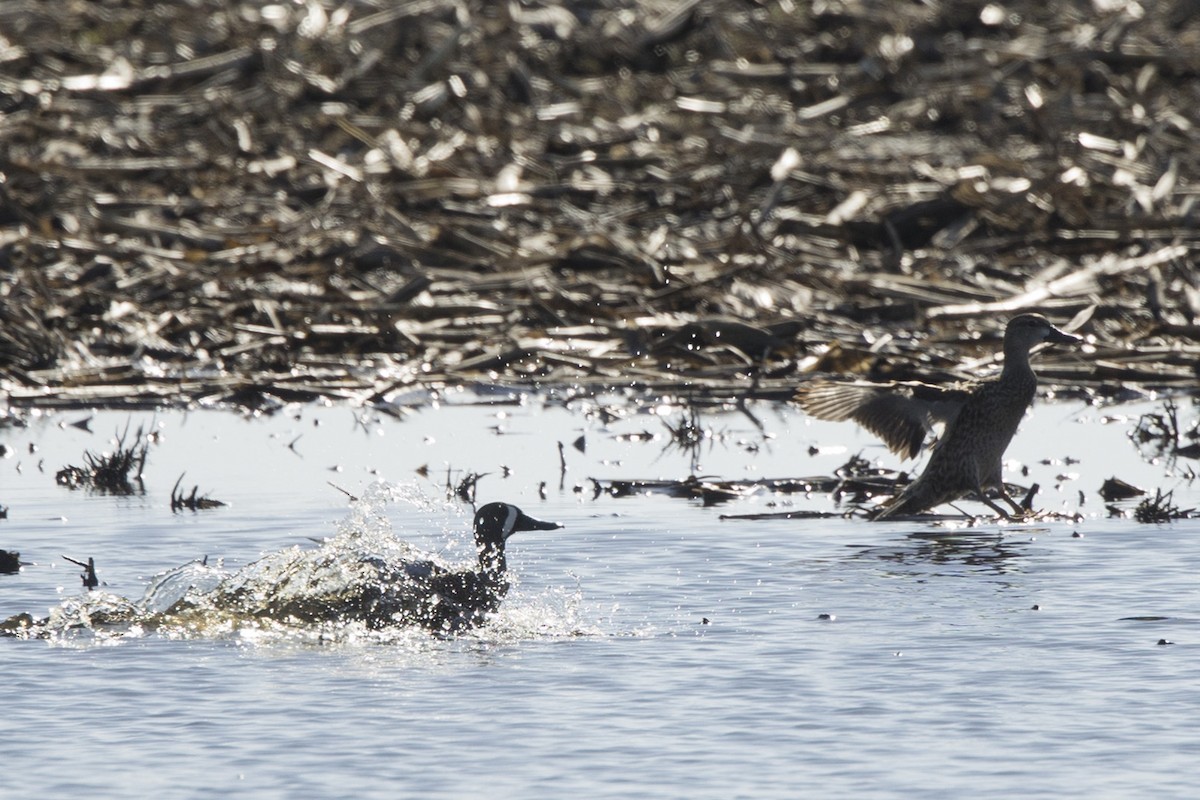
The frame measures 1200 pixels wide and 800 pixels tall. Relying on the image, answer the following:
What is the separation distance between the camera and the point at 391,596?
8.26 m

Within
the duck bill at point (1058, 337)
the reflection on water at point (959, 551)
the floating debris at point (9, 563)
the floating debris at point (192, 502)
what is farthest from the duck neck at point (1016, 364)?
the floating debris at point (9, 563)

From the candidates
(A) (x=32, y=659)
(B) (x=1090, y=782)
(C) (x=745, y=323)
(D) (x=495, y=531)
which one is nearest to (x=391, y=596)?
(D) (x=495, y=531)

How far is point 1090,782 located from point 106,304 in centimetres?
978

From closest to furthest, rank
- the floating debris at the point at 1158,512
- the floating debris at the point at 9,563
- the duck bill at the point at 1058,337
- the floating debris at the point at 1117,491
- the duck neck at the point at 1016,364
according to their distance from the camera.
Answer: the floating debris at the point at 9,563, the floating debris at the point at 1158,512, the floating debris at the point at 1117,491, the duck neck at the point at 1016,364, the duck bill at the point at 1058,337

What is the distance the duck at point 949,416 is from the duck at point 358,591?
2.53 m

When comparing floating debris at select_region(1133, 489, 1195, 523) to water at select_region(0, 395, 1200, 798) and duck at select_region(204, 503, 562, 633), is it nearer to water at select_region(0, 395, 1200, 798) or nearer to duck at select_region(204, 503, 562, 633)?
water at select_region(0, 395, 1200, 798)

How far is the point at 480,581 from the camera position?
838 cm

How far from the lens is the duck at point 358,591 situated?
8125mm

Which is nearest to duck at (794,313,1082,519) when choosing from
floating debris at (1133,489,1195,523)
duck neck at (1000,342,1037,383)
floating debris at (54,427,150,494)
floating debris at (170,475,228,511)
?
duck neck at (1000,342,1037,383)

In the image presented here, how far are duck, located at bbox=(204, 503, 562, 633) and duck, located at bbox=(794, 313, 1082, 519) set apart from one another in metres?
2.53

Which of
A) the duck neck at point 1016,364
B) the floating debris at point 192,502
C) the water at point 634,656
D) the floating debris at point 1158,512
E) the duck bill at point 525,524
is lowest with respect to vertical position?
the water at point 634,656

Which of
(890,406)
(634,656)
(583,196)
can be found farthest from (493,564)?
(583,196)

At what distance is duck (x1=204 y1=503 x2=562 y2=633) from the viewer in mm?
8125

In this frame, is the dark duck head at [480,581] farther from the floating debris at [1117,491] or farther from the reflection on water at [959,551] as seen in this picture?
the floating debris at [1117,491]
